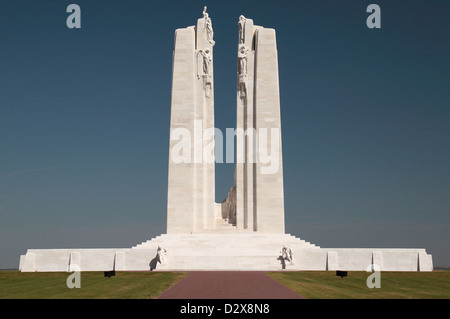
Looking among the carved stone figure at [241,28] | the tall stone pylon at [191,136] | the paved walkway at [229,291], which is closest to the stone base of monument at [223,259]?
the tall stone pylon at [191,136]

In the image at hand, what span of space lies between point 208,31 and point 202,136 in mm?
9415

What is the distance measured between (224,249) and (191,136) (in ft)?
35.6

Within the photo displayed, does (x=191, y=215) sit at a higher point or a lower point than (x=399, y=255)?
higher

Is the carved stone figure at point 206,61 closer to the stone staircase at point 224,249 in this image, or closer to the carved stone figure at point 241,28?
the carved stone figure at point 241,28

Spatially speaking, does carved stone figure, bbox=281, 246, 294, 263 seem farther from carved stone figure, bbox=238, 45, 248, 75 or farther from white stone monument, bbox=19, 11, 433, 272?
carved stone figure, bbox=238, 45, 248, 75

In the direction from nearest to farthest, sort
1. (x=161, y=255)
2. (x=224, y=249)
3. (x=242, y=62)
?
1. (x=161, y=255)
2. (x=224, y=249)
3. (x=242, y=62)

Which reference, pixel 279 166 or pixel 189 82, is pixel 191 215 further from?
pixel 189 82

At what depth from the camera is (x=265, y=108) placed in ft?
139

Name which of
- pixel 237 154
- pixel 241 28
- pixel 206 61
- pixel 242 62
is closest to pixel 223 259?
pixel 237 154

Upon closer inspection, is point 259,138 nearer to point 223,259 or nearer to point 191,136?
point 191,136

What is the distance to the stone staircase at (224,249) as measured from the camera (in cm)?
3222

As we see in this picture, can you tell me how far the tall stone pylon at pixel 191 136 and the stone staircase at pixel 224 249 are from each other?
2.79 metres

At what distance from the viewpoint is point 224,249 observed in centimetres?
3459
